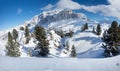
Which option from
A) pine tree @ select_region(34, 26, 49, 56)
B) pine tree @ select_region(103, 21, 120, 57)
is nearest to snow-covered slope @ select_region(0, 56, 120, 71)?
pine tree @ select_region(34, 26, 49, 56)

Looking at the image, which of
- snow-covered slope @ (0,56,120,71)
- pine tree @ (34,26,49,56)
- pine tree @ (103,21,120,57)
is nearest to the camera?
snow-covered slope @ (0,56,120,71)

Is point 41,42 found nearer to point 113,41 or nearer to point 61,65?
point 113,41

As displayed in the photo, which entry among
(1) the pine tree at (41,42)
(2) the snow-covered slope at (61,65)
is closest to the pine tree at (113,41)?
(1) the pine tree at (41,42)

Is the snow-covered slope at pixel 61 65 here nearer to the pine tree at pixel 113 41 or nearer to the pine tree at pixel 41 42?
the pine tree at pixel 41 42

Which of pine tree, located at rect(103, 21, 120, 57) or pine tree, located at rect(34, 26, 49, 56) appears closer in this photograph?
pine tree, located at rect(34, 26, 49, 56)

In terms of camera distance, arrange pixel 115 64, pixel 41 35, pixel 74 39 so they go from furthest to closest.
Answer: pixel 74 39
pixel 41 35
pixel 115 64

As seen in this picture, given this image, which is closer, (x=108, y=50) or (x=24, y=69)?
(x=24, y=69)

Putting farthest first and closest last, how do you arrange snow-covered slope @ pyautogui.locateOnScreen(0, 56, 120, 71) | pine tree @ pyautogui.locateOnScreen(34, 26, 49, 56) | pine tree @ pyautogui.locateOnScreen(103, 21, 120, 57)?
1. pine tree @ pyautogui.locateOnScreen(103, 21, 120, 57)
2. pine tree @ pyautogui.locateOnScreen(34, 26, 49, 56)
3. snow-covered slope @ pyautogui.locateOnScreen(0, 56, 120, 71)

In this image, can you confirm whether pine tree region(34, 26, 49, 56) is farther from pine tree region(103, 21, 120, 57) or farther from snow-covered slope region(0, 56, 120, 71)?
snow-covered slope region(0, 56, 120, 71)

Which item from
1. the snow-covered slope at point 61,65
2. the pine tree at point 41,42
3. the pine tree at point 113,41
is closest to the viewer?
the snow-covered slope at point 61,65

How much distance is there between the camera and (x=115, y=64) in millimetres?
9695

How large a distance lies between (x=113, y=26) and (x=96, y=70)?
2902 cm

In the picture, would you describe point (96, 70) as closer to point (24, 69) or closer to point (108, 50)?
point (24, 69)

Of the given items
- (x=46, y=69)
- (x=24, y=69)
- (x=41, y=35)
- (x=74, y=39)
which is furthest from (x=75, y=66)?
(x=74, y=39)
